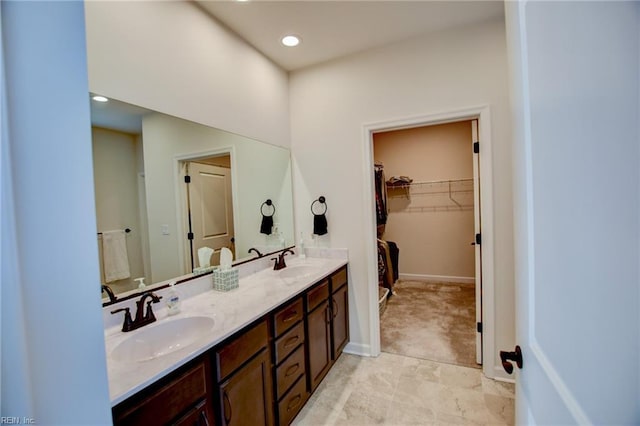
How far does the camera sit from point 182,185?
6.21 feet

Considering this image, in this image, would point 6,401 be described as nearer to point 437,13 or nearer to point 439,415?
point 439,415

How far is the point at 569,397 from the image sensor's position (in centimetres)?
51

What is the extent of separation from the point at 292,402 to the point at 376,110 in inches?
91.3

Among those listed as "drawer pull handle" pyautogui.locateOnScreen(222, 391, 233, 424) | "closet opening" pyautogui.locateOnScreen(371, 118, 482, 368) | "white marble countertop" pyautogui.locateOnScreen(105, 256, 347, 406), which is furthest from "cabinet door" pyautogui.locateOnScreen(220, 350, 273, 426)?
"closet opening" pyautogui.locateOnScreen(371, 118, 482, 368)

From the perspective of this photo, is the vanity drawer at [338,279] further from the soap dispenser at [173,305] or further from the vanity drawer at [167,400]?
the vanity drawer at [167,400]

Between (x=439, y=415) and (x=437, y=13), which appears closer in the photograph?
(x=439, y=415)

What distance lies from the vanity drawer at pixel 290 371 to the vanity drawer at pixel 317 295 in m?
0.28

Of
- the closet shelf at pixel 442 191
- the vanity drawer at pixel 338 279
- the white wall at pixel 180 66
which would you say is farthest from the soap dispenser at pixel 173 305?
the closet shelf at pixel 442 191

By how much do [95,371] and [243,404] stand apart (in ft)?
3.66

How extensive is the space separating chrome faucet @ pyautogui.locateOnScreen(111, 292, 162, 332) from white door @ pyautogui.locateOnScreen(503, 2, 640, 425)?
5.04ft

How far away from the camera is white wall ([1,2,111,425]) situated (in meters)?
0.35

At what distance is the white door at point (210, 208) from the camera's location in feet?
6.46

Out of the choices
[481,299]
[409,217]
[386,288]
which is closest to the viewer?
[481,299]

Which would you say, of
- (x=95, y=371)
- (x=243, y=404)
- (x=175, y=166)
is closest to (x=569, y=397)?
(x=95, y=371)
